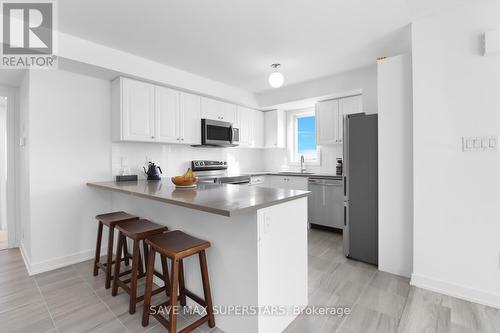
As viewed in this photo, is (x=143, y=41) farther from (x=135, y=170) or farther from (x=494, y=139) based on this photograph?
(x=494, y=139)

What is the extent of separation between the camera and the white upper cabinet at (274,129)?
16.3ft

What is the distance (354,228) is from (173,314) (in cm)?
220

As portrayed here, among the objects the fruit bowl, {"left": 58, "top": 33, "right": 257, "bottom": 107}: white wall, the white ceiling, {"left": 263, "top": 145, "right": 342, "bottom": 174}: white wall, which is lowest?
the fruit bowl

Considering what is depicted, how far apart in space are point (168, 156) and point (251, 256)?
2.67 metres

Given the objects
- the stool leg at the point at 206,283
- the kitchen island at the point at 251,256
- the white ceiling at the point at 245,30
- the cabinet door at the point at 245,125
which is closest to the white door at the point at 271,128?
the cabinet door at the point at 245,125

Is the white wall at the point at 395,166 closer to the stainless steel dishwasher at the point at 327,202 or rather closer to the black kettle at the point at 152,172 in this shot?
the stainless steel dishwasher at the point at 327,202

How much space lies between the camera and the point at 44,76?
266 cm

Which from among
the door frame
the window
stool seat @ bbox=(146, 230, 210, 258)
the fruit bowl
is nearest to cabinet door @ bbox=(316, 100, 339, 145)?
the window

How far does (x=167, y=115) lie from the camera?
11.1 ft

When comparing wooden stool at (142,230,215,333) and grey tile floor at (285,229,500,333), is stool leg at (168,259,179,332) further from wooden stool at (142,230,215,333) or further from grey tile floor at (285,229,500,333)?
grey tile floor at (285,229,500,333)

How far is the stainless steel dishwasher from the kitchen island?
2.09 m

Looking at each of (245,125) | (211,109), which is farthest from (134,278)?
→ (245,125)

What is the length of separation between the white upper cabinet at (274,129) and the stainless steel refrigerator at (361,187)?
2.15 meters

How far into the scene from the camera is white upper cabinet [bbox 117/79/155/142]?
293cm
